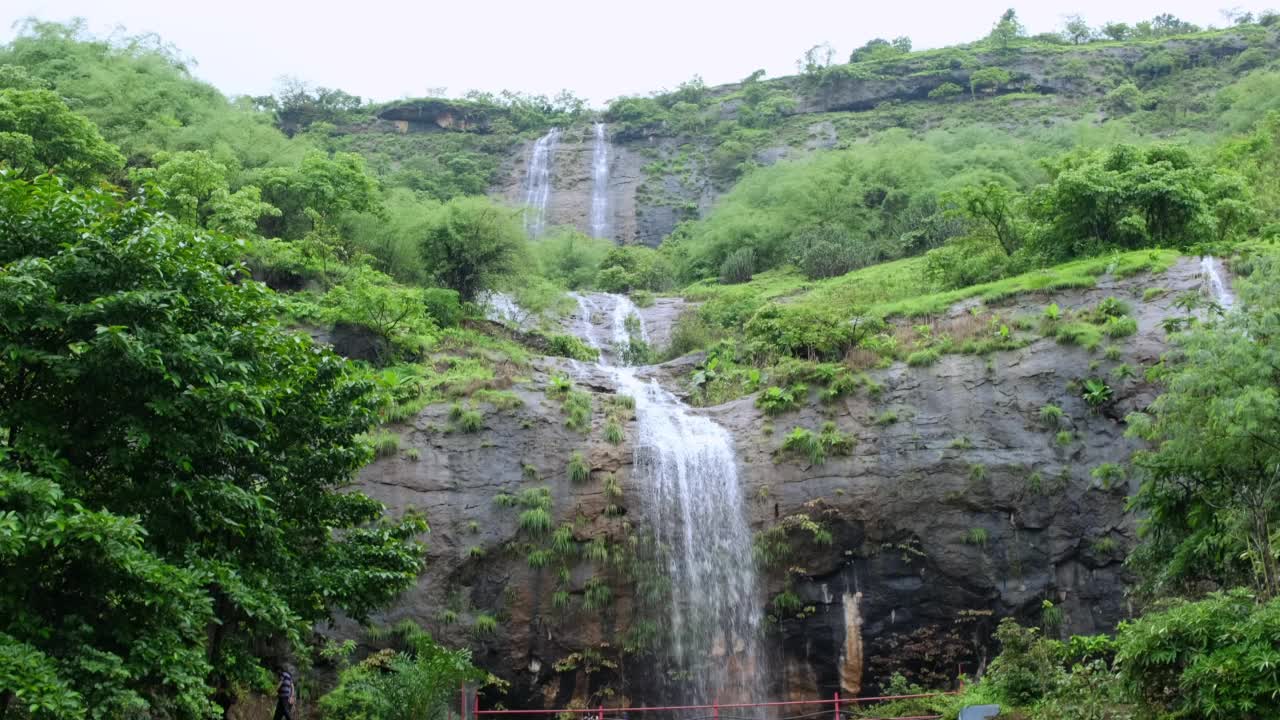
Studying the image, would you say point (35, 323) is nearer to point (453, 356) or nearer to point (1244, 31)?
point (453, 356)

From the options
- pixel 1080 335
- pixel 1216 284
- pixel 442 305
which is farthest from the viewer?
pixel 442 305

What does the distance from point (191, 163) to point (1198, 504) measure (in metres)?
25.5

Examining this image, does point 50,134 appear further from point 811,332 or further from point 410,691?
point 410,691

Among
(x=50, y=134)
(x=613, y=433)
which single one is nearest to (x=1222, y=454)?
(x=613, y=433)

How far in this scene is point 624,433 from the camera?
23547 mm

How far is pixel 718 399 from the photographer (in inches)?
1059

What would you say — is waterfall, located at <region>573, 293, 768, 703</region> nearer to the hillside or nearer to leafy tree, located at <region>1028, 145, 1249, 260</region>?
the hillside

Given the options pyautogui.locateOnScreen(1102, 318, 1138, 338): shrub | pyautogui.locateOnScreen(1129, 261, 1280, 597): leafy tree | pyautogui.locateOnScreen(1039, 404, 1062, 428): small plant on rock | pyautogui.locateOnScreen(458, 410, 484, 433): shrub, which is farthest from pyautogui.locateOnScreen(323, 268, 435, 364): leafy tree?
pyautogui.locateOnScreen(1129, 261, 1280, 597): leafy tree

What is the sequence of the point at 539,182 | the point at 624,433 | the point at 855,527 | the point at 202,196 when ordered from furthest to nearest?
the point at 539,182 < the point at 202,196 < the point at 624,433 < the point at 855,527

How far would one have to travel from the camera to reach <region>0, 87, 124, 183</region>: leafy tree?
28391 mm

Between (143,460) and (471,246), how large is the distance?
20489 millimetres

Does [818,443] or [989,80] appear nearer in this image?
[818,443]

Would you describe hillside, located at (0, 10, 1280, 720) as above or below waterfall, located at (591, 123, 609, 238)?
below

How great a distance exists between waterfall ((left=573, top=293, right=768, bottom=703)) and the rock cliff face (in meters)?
0.36
